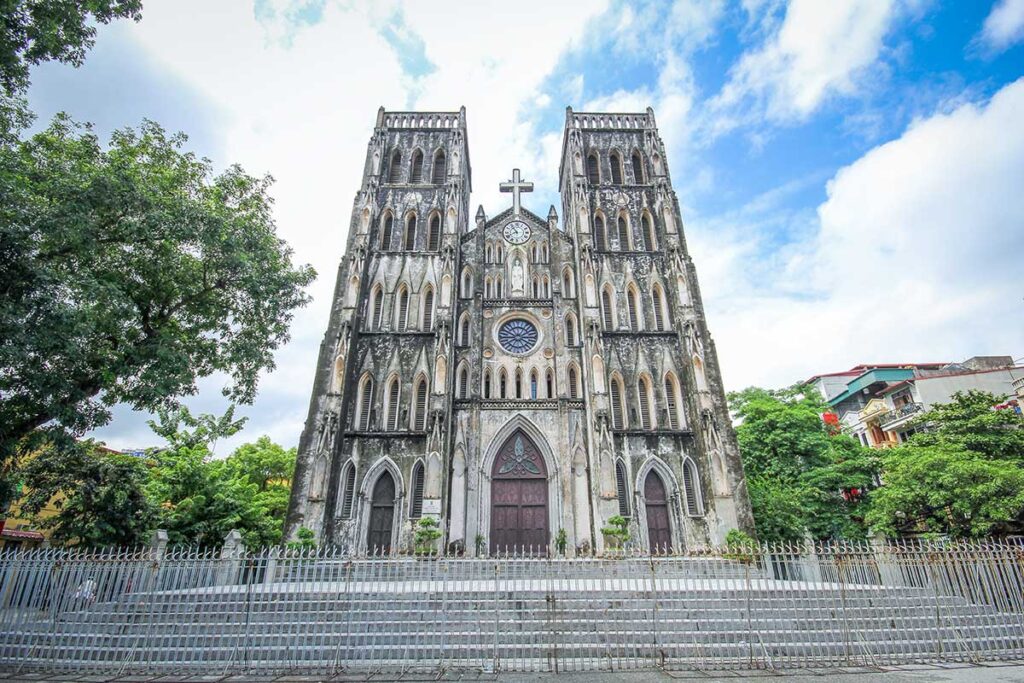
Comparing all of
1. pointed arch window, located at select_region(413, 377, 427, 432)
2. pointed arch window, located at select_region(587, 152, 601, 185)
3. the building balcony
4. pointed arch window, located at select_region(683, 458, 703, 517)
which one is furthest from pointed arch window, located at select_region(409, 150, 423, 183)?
the building balcony

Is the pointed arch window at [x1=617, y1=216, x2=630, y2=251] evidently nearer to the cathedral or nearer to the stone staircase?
the cathedral

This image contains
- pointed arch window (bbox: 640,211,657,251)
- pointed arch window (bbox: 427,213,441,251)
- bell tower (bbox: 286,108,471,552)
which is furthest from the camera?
pointed arch window (bbox: 640,211,657,251)

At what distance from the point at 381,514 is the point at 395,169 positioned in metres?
16.2

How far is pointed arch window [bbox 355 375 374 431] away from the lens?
1895 cm

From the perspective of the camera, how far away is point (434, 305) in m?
21.0

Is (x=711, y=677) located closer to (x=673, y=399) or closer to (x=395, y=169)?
(x=673, y=399)

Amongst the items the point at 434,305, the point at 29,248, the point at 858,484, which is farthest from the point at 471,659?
the point at 858,484

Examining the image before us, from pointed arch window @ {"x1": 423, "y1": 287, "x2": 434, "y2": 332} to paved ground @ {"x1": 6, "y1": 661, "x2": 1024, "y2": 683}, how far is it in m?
14.8

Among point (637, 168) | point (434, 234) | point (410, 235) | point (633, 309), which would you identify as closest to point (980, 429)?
point (633, 309)

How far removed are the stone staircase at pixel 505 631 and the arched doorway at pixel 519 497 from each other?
9.39m

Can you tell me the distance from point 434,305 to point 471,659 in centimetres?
1527

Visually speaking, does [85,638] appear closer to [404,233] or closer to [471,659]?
[471,659]

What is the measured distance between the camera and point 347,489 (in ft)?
58.4

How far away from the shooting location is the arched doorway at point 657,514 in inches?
691
